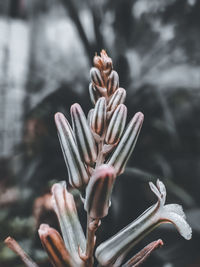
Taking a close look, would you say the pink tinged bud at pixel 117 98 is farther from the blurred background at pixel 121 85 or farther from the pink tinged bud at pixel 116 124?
the blurred background at pixel 121 85

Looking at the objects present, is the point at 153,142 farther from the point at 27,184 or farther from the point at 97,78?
the point at 97,78

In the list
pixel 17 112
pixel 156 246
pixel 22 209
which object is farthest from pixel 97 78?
pixel 17 112

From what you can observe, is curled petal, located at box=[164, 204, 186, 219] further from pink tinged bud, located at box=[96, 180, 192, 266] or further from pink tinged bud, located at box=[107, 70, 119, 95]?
pink tinged bud, located at box=[107, 70, 119, 95]

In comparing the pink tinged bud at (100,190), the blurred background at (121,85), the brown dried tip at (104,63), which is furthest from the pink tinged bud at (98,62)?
the blurred background at (121,85)

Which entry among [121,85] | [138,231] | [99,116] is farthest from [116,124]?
[121,85]

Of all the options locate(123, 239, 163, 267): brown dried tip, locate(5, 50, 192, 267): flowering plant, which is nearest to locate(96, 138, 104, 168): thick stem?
locate(5, 50, 192, 267): flowering plant
